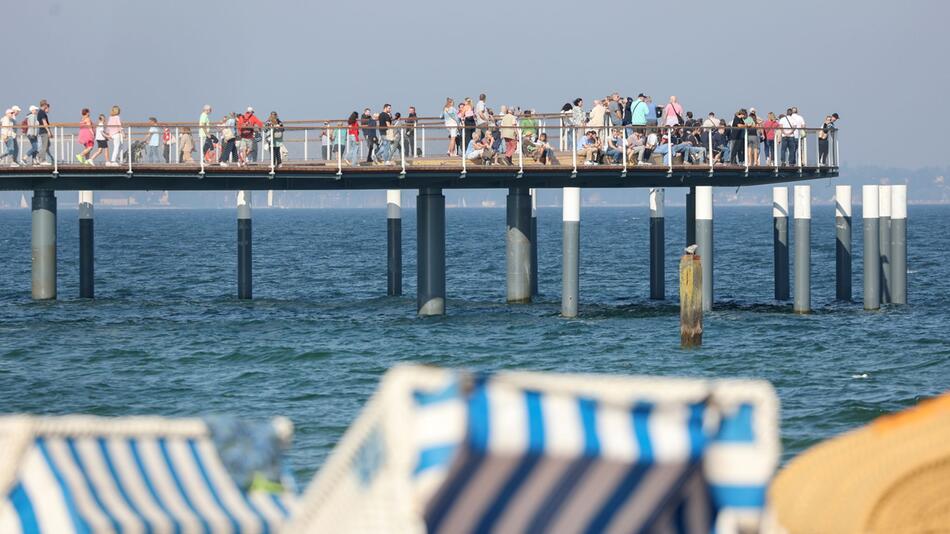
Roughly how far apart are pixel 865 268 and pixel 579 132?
6.96m

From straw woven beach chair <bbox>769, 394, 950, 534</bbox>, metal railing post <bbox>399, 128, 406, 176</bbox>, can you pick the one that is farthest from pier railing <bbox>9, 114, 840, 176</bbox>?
straw woven beach chair <bbox>769, 394, 950, 534</bbox>

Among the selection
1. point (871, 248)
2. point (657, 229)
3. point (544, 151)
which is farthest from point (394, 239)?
point (871, 248)

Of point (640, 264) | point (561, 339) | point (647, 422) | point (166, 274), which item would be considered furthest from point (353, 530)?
point (640, 264)

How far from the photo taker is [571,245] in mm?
30203

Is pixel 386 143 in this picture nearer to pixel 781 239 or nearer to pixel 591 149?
pixel 591 149

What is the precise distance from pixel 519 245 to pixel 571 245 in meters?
5.09

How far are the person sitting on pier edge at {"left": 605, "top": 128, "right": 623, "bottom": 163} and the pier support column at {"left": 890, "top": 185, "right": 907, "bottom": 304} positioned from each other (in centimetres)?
608

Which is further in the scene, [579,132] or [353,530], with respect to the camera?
[579,132]

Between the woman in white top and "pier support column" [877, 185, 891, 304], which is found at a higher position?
the woman in white top

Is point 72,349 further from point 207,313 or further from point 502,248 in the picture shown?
point 502,248

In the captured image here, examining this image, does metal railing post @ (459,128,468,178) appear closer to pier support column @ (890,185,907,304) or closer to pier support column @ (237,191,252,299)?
pier support column @ (237,191,252,299)

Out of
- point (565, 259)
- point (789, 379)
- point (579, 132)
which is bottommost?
point (789, 379)

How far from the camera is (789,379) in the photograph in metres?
24.5

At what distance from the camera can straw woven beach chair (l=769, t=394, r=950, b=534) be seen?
6727 mm
